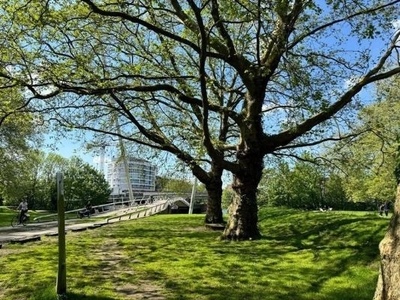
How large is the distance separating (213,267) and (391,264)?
5.60 metres

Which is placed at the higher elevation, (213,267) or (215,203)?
(215,203)

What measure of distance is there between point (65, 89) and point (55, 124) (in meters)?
4.48

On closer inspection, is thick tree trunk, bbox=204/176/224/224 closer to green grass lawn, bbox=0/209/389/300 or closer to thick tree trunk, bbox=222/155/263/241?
green grass lawn, bbox=0/209/389/300

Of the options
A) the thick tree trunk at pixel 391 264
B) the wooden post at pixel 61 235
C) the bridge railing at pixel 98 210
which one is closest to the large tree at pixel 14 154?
the bridge railing at pixel 98 210

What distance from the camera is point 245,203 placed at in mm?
14086

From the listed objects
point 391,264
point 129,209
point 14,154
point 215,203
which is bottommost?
point 391,264

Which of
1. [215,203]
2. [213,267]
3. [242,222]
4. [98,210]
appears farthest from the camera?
[98,210]

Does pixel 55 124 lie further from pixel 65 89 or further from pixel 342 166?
pixel 342 166

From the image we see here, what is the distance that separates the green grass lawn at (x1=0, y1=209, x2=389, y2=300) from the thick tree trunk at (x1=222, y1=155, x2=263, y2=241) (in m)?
0.62

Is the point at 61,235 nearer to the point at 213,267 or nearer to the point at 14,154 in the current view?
the point at 213,267

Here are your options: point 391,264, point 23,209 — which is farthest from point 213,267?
point 23,209

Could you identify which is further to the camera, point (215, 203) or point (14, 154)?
point (14, 154)

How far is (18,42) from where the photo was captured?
548 inches

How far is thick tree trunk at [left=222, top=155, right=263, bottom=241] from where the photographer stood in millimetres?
13953
